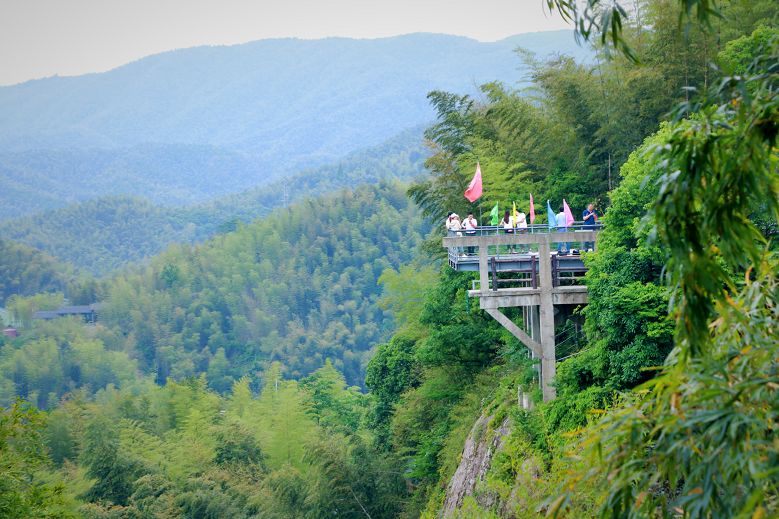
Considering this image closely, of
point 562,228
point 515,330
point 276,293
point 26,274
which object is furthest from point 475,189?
point 26,274

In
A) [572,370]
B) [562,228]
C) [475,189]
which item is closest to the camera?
[572,370]

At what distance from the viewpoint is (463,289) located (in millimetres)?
22406

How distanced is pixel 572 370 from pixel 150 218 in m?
157

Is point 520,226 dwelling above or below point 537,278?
above

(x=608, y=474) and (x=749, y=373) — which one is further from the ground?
(x=749, y=373)

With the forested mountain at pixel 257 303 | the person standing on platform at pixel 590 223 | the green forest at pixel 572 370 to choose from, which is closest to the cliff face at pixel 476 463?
the green forest at pixel 572 370

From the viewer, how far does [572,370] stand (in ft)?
44.3

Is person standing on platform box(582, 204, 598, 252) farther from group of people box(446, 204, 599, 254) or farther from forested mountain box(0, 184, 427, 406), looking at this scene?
forested mountain box(0, 184, 427, 406)

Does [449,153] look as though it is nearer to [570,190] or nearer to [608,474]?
[570,190]

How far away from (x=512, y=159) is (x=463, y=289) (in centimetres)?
392

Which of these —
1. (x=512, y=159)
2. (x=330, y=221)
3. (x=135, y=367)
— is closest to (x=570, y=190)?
(x=512, y=159)

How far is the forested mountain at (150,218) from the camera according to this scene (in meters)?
154

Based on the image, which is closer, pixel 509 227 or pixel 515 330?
pixel 515 330

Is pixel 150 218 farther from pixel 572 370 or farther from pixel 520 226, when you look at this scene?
pixel 572 370
